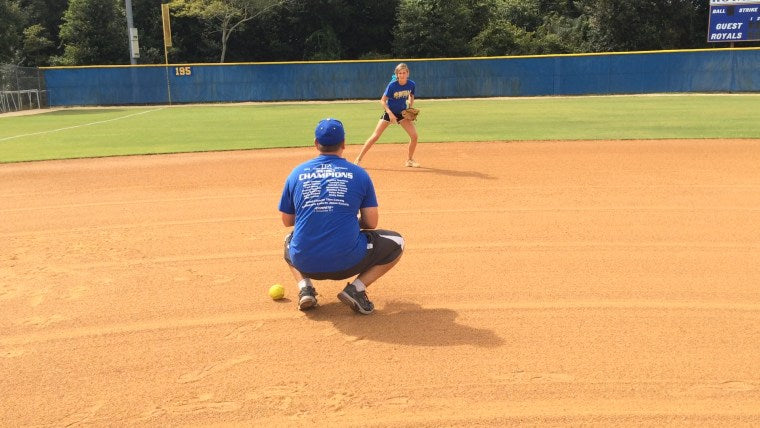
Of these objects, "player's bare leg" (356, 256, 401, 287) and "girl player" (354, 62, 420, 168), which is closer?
"player's bare leg" (356, 256, 401, 287)

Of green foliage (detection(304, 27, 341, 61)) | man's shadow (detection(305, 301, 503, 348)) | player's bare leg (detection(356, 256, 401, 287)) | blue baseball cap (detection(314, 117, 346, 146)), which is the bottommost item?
man's shadow (detection(305, 301, 503, 348))

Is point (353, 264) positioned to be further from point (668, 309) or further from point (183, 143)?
point (183, 143)

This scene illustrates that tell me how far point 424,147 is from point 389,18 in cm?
4056

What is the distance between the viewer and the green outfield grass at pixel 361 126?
53.8ft

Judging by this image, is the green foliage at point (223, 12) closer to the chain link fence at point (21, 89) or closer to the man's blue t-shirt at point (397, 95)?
the chain link fence at point (21, 89)

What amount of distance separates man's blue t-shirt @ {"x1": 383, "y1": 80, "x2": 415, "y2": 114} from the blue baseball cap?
24.7ft

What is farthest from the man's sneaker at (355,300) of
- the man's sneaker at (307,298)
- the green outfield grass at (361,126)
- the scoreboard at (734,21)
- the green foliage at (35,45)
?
the green foliage at (35,45)

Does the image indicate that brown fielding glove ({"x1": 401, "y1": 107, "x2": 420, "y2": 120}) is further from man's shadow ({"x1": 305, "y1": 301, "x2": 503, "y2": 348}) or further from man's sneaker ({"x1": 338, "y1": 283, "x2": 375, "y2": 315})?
man's sneaker ({"x1": 338, "y1": 283, "x2": 375, "y2": 315})

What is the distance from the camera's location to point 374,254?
5270 millimetres

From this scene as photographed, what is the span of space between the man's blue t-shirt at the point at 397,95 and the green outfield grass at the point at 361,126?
3.71 m

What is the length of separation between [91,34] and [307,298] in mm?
47533

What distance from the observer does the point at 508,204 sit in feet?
29.6

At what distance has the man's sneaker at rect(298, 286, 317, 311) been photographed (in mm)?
5145

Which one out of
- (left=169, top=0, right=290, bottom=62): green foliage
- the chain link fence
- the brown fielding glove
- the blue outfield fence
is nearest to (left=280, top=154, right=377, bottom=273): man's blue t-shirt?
the brown fielding glove
